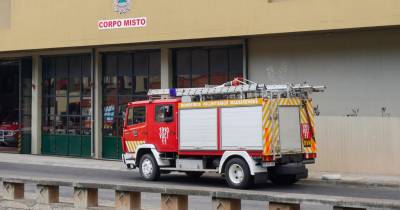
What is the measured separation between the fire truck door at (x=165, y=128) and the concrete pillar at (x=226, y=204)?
11.0 metres

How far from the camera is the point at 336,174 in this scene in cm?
2075

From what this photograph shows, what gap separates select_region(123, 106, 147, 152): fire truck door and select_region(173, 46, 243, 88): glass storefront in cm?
654

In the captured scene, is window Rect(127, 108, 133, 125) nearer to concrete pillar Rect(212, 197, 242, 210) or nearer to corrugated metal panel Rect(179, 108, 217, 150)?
corrugated metal panel Rect(179, 108, 217, 150)

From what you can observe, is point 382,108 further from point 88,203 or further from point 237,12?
point 88,203

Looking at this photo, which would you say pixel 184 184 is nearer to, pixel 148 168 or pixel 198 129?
pixel 148 168

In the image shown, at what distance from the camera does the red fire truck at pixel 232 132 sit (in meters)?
17.3

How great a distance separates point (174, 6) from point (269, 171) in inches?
401

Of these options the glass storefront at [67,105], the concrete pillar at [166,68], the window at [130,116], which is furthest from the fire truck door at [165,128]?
the glass storefront at [67,105]

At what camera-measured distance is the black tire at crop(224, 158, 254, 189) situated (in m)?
17.2

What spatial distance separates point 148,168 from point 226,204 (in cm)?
1186

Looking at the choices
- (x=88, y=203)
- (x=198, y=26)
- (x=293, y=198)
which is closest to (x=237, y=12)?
(x=198, y=26)

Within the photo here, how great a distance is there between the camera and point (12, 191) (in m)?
10.8

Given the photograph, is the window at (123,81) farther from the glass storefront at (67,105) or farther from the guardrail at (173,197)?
the guardrail at (173,197)

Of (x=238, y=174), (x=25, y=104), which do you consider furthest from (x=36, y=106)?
(x=238, y=174)
